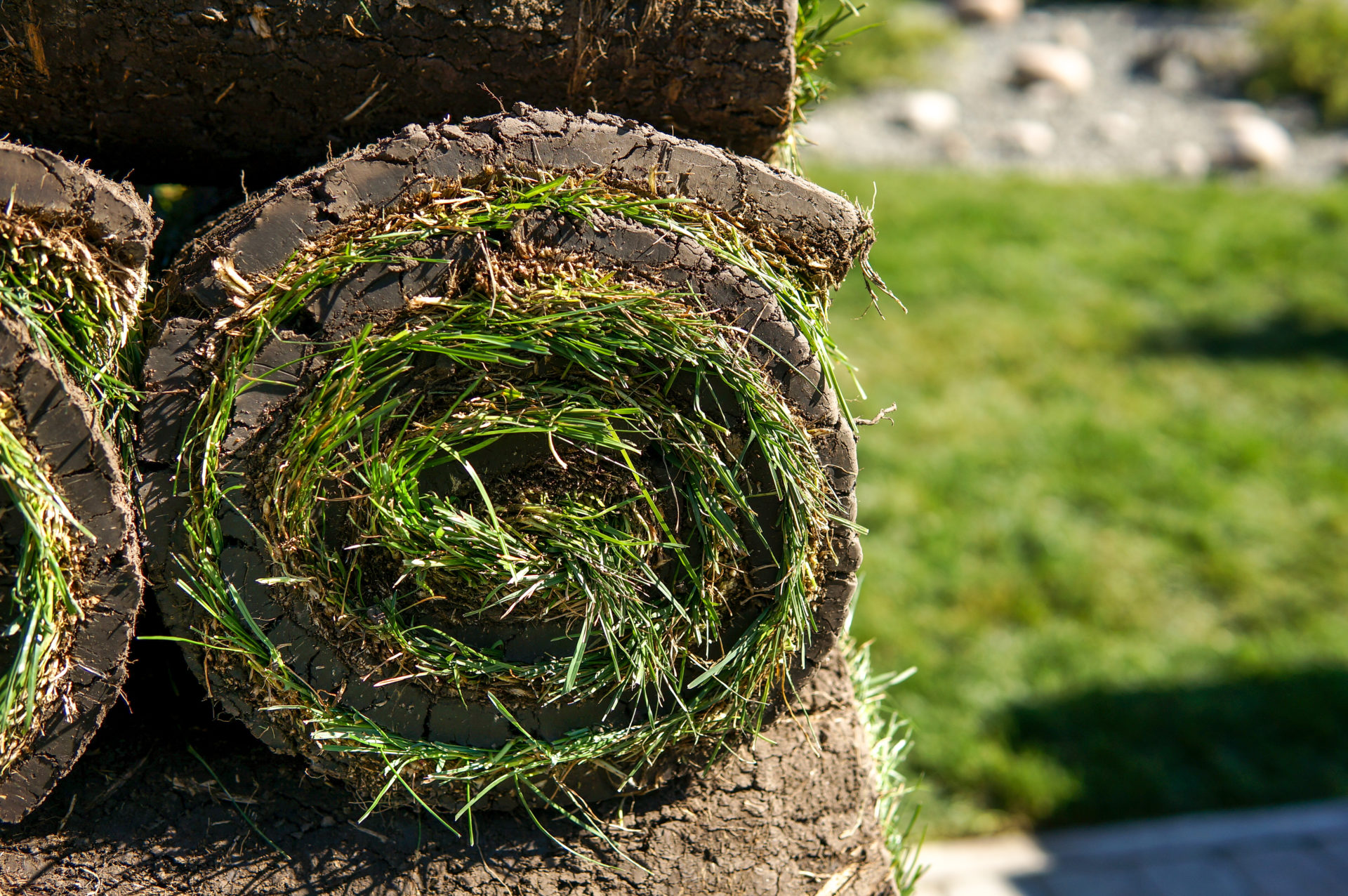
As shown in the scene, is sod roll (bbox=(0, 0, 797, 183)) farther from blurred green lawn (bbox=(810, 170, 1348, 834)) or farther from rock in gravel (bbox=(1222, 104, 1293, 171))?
rock in gravel (bbox=(1222, 104, 1293, 171))

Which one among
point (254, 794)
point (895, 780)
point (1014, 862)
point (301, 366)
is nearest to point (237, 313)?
point (301, 366)

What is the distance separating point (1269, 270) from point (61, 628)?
6.89 meters

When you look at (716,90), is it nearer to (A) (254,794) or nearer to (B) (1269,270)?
(A) (254,794)

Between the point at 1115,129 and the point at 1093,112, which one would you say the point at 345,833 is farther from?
the point at 1093,112

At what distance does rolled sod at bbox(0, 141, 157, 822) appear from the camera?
126cm

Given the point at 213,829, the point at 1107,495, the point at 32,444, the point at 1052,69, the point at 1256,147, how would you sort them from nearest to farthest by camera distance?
the point at 32,444, the point at 213,829, the point at 1107,495, the point at 1256,147, the point at 1052,69

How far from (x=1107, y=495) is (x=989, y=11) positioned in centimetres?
714

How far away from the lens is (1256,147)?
7.84m

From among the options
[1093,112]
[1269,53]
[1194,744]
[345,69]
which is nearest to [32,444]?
[345,69]

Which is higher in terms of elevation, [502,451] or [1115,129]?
[502,451]

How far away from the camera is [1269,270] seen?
20.7 feet

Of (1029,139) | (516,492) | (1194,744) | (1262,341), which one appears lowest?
(1194,744)

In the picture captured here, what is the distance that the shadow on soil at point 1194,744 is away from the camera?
3.50 meters

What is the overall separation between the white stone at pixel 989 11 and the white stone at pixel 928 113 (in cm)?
192
